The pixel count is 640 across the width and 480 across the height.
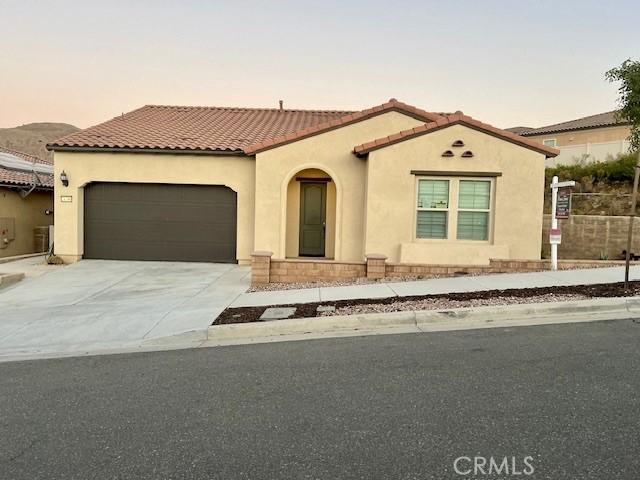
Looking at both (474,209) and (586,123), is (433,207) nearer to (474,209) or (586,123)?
(474,209)

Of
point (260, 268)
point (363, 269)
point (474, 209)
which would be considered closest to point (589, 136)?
point (474, 209)

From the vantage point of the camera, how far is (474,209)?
11.8m

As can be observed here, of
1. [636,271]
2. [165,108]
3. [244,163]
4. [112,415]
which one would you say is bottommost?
[112,415]

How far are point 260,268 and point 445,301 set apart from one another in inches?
165

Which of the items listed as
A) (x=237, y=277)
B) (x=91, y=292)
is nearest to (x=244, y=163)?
(x=237, y=277)

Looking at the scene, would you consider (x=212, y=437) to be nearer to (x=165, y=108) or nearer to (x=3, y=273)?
(x=3, y=273)

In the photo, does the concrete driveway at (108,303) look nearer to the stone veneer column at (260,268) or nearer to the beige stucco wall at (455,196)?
the stone veneer column at (260,268)

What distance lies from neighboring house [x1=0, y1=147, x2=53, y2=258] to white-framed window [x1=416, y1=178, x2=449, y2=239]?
12931 millimetres

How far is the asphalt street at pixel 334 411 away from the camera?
10.9 ft

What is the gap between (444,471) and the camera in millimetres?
3180

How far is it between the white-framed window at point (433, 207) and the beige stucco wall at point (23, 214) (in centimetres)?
1317

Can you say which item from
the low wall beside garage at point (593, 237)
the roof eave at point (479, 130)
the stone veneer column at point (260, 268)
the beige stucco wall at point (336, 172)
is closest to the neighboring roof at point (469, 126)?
the roof eave at point (479, 130)

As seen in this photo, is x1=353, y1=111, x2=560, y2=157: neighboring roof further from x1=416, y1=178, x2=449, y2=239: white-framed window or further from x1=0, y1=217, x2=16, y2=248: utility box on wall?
x1=0, y1=217, x2=16, y2=248: utility box on wall

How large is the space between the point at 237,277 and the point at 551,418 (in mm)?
9038
